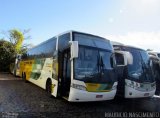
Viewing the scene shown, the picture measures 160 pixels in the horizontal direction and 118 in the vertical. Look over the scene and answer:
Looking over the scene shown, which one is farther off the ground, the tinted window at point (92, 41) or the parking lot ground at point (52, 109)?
the tinted window at point (92, 41)

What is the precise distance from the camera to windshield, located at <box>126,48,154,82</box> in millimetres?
11445

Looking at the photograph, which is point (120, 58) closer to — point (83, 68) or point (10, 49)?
point (83, 68)

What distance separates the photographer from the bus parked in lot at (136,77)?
1120 centimetres

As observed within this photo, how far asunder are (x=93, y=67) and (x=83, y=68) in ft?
1.51

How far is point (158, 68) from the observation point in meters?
15.2

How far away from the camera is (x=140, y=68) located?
11.8 m

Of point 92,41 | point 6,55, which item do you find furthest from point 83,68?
point 6,55

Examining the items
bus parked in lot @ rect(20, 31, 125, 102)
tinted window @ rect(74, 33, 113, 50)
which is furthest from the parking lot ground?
tinted window @ rect(74, 33, 113, 50)

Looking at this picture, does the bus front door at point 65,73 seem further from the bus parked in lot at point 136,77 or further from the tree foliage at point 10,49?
the tree foliage at point 10,49

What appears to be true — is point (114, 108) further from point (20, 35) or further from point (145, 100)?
point (20, 35)

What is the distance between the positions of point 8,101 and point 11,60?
30.2 meters

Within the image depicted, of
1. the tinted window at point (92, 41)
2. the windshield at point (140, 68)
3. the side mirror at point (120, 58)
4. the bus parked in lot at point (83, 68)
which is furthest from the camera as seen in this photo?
the windshield at point (140, 68)

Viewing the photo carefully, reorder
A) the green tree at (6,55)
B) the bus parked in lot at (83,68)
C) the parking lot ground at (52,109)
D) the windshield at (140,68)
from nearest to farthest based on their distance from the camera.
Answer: the parking lot ground at (52,109) → the bus parked in lot at (83,68) → the windshield at (140,68) → the green tree at (6,55)

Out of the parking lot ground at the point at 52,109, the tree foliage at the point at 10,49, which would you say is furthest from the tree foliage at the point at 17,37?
the parking lot ground at the point at 52,109
